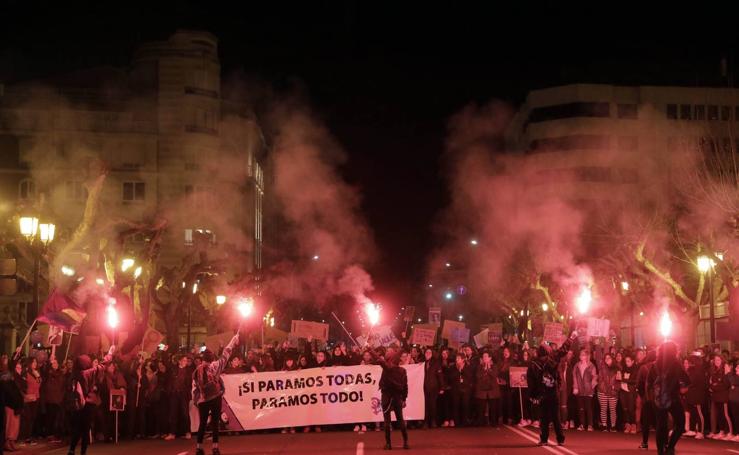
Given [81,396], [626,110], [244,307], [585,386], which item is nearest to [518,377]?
[585,386]

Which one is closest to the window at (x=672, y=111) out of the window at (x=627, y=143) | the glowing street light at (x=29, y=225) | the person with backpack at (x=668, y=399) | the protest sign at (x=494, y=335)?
the window at (x=627, y=143)

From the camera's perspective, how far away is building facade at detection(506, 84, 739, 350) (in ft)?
273

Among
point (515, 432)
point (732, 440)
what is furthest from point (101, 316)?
point (732, 440)

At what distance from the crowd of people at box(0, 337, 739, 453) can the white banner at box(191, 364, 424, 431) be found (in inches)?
15.8

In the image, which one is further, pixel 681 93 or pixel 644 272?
pixel 681 93

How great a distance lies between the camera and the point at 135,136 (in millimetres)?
Answer: 62531

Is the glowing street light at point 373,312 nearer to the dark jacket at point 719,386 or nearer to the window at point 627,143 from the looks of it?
the dark jacket at point 719,386

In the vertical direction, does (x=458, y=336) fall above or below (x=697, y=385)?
above

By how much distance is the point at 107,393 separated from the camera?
65.0 feet

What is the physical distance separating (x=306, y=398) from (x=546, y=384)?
6.60 metres

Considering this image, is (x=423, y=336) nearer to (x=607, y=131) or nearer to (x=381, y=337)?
(x=381, y=337)

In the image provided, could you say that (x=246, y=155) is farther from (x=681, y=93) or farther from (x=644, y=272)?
(x=644, y=272)

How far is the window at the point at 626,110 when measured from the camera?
8531 centimetres

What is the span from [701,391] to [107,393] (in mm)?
11975
